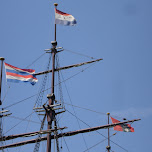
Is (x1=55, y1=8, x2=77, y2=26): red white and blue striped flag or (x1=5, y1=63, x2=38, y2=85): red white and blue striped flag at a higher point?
(x1=55, y1=8, x2=77, y2=26): red white and blue striped flag

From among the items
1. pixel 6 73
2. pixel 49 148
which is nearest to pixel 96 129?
pixel 49 148

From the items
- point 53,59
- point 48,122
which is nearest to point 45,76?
point 53,59

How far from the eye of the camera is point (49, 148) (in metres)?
66.9

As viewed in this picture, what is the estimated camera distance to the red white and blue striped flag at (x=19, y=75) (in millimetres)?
68625

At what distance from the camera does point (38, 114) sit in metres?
69.3

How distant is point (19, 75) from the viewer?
69.6 metres

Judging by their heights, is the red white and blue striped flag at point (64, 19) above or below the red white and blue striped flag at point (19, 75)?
above

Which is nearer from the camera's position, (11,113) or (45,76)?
(11,113)

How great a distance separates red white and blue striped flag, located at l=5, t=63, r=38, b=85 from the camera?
68.6 metres

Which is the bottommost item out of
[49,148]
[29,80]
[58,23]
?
[49,148]

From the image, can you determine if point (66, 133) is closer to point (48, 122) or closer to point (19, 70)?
point (48, 122)

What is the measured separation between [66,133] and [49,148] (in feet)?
12.5

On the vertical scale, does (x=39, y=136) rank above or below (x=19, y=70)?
below

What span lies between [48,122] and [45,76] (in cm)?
721
